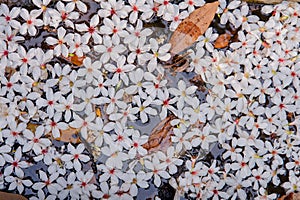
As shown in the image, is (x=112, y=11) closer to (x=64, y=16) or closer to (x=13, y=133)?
(x=64, y=16)

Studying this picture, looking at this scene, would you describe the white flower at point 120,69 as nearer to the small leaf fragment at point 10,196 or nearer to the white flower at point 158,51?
the white flower at point 158,51

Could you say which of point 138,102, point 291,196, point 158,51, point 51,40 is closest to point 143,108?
point 138,102

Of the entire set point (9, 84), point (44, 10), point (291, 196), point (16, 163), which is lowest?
point (291, 196)

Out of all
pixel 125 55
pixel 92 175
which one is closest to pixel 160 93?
pixel 125 55

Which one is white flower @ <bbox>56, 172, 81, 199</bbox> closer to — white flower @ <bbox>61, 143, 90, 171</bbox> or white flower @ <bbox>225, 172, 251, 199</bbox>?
white flower @ <bbox>61, 143, 90, 171</bbox>

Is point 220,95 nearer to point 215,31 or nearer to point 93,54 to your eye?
point 215,31

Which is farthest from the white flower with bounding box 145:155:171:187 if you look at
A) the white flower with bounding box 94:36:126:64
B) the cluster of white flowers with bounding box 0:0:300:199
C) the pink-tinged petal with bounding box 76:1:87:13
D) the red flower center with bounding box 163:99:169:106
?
the pink-tinged petal with bounding box 76:1:87:13

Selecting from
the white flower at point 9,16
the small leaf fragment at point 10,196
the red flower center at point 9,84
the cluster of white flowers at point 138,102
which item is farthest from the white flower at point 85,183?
the white flower at point 9,16
